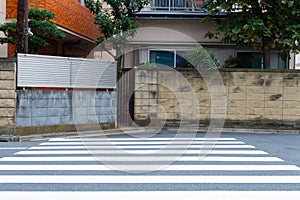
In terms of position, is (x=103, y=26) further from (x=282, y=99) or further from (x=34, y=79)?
(x=282, y=99)

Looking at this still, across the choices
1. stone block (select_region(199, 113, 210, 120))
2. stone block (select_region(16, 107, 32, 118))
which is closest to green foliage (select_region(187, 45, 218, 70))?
stone block (select_region(199, 113, 210, 120))

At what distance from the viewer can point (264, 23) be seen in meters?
14.8

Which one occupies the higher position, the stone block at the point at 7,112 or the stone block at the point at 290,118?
the stone block at the point at 7,112

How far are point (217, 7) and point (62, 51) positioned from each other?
26.6 feet

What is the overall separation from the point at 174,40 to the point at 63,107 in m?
7.10

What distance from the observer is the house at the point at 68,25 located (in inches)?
555

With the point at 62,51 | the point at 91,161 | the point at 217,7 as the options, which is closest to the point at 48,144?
the point at 91,161

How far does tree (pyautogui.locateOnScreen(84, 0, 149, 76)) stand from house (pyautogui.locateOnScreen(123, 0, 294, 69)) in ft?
5.21

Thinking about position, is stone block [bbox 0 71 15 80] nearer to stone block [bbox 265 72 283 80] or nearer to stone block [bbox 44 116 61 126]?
stone block [bbox 44 116 61 126]

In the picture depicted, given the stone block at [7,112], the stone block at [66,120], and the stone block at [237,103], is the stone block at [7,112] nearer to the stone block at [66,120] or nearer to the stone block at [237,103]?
the stone block at [66,120]

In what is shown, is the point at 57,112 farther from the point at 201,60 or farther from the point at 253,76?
the point at 253,76

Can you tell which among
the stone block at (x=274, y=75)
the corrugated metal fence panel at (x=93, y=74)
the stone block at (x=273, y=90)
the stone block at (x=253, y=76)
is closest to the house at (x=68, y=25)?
the corrugated metal fence panel at (x=93, y=74)

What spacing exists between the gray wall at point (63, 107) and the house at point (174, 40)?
4711mm

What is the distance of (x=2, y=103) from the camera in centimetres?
1097
